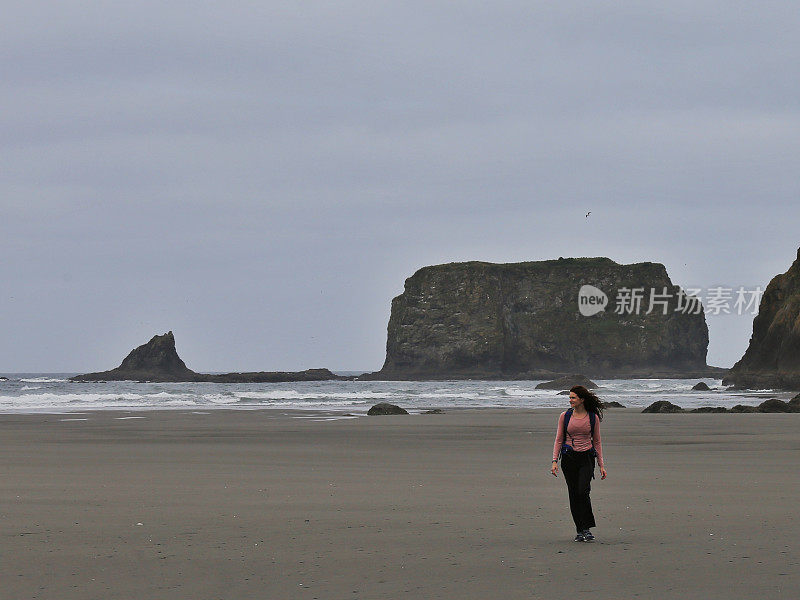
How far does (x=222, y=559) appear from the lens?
29.4 feet

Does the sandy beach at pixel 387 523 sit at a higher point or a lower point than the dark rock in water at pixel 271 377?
lower

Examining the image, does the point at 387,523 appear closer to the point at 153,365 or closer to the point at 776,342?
the point at 776,342

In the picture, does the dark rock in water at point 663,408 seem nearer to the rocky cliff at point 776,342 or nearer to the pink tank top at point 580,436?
the pink tank top at point 580,436

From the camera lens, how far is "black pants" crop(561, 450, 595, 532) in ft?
32.7

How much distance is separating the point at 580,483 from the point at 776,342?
3137 inches

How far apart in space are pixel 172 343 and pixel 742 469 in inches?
5849

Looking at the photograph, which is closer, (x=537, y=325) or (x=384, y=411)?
(x=384, y=411)

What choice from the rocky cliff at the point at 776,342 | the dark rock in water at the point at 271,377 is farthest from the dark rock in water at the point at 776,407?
the dark rock in water at the point at 271,377

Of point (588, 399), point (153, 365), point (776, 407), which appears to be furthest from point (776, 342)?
point (153, 365)

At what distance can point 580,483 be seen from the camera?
406 inches

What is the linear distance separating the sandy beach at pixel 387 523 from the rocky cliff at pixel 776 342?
197ft

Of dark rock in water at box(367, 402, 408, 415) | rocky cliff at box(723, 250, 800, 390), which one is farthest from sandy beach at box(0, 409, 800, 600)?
rocky cliff at box(723, 250, 800, 390)

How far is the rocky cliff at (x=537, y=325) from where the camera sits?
167m

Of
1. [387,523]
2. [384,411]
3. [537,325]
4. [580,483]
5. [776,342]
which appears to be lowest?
[387,523]
